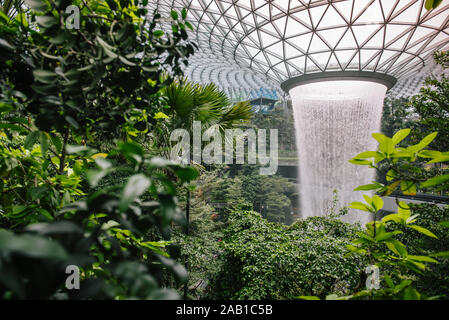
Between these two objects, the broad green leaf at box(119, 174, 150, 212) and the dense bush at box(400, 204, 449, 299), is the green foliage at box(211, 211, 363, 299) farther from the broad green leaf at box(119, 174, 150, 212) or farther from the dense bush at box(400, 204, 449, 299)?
the broad green leaf at box(119, 174, 150, 212)

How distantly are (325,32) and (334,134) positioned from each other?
602 cm

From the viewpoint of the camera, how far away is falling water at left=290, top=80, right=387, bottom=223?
44.2ft

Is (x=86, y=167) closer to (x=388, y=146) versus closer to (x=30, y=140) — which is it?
(x=30, y=140)

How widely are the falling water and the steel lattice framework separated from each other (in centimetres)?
128

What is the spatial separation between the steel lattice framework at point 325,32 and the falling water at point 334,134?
50.5 inches

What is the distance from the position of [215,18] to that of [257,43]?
3.02m

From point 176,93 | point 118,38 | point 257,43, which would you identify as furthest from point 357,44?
point 118,38

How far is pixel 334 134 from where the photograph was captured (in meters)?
14.9

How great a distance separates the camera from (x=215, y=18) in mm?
14414

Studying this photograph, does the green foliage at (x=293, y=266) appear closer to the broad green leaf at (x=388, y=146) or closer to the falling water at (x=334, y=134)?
the broad green leaf at (x=388, y=146)

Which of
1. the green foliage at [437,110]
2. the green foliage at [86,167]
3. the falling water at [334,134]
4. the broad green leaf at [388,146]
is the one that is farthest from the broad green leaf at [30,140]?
the falling water at [334,134]

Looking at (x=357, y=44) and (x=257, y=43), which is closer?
(x=357, y=44)

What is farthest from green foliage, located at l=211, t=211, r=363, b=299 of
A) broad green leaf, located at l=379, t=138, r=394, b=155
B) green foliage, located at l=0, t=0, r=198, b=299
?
green foliage, located at l=0, t=0, r=198, b=299
